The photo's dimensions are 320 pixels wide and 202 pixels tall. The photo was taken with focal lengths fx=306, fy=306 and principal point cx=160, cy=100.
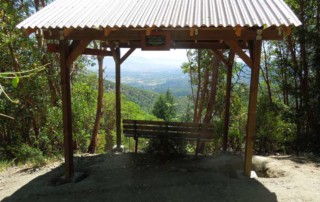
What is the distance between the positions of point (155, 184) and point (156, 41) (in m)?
2.57

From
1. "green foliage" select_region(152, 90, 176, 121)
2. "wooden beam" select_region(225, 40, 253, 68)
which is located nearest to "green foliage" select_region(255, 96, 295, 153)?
"wooden beam" select_region(225, 40, 253, 68)

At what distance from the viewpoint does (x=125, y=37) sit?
5.28 m

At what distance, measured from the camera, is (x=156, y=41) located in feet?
16.9

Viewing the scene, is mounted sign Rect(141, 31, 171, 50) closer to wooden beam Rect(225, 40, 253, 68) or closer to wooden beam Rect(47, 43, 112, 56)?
wooden beam Rect(225, 40, 253, 68)

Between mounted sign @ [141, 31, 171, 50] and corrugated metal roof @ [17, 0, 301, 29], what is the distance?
30 cm

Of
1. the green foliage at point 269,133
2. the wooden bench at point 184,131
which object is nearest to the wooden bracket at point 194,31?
the wooden bench at point 184,131

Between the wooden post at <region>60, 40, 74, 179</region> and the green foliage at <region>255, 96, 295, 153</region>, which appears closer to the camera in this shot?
the wooden post at <region>60, 40, 74, 179</region>

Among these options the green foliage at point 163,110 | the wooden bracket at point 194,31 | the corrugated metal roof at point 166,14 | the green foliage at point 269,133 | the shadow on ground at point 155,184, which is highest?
the corrugated metal roof at point 166,14

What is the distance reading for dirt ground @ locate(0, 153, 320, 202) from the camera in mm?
5051

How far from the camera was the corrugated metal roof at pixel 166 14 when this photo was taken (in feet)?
15.0

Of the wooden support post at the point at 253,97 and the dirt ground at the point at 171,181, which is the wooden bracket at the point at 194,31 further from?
the dirt ground at the point at 171,181

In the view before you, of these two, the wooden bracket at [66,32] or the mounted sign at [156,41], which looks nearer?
the wooden bracket at [66,32]

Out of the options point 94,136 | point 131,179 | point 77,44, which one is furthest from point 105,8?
point 94,136

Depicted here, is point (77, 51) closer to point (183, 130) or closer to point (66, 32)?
point (66, 32)
